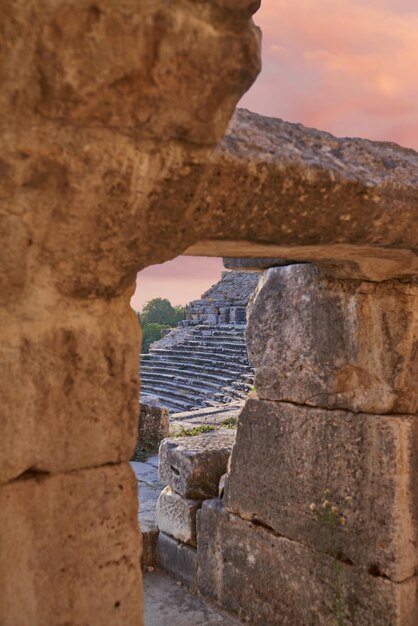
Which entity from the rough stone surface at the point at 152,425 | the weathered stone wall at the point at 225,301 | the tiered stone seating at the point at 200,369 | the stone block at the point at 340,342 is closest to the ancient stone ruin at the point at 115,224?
the stone block at the point at 340,342

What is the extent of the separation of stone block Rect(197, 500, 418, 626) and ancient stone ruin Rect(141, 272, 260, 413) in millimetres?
9635

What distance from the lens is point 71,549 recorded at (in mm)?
1809

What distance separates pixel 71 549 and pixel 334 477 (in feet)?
5.99

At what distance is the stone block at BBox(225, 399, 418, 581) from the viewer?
306 centimetres

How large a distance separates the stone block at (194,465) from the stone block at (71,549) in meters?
2.37

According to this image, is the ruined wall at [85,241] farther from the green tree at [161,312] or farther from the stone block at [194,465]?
the green tree at [161,312]

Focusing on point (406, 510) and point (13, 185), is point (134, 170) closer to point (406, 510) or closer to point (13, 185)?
point (13, 185)

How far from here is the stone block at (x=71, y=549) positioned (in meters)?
1.71

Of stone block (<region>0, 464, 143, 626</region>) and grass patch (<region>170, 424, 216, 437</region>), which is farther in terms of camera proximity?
grass patch (<region>170, 424, 216, 437</region>)

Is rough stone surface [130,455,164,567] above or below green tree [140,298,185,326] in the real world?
below

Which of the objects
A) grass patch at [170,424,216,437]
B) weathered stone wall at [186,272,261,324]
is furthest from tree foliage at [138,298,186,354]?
grass patch at [170,424,216,437]

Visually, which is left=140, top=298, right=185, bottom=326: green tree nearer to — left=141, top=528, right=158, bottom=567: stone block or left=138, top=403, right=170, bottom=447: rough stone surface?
left=138, top=403, right=170, bottom=447: rough stone surface

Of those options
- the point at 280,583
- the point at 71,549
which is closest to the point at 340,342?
the point at 280,583

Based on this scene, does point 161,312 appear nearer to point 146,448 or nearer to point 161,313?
point 161,313
